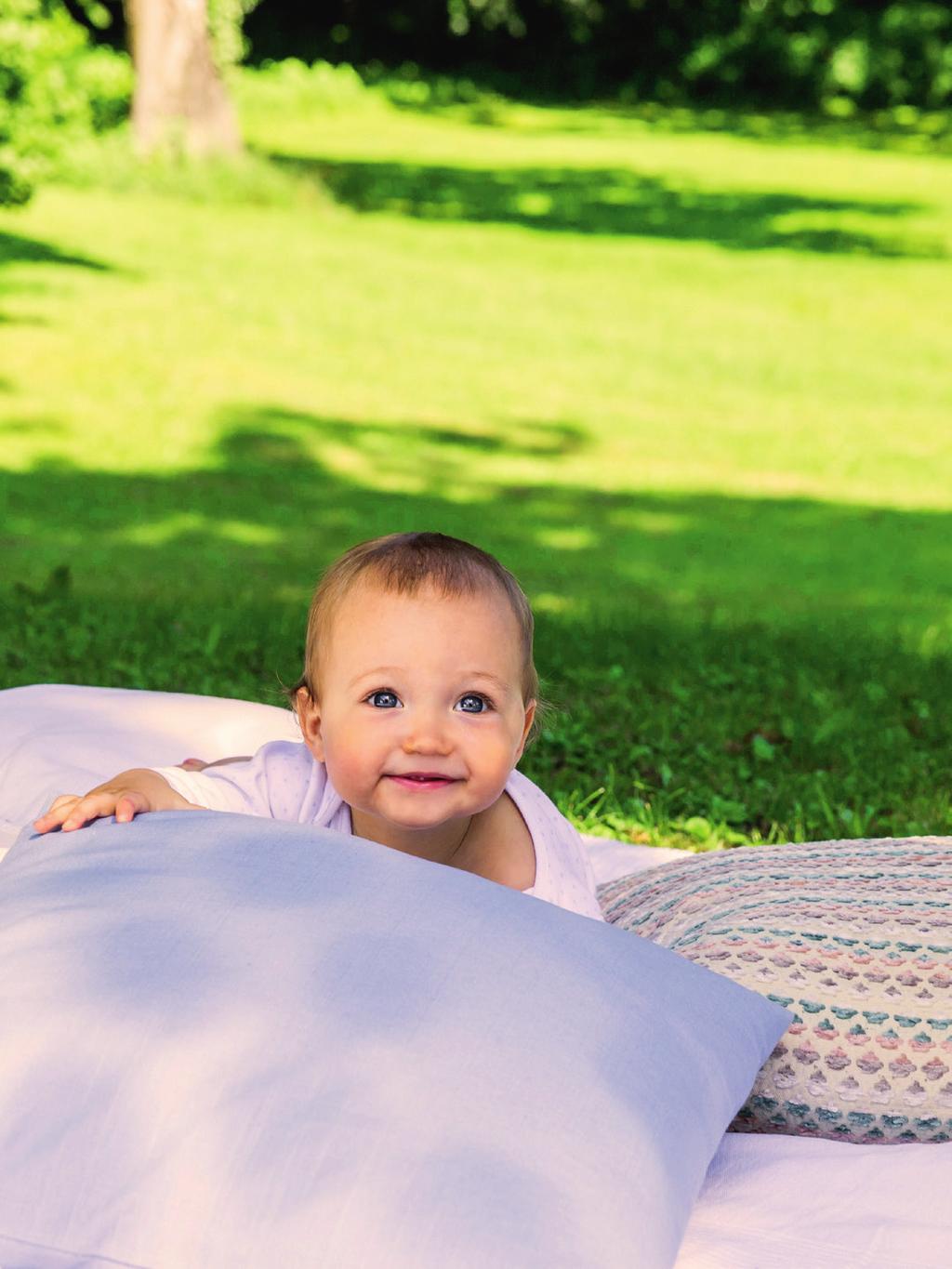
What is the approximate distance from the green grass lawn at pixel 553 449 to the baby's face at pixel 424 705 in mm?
1397

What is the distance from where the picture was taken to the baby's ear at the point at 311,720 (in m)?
2.68

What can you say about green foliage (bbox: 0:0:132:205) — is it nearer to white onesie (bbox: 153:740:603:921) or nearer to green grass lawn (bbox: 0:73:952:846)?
green grass lawn (bbox: 0:73:952:846)

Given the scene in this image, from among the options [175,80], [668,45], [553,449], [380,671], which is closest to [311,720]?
[380,671]

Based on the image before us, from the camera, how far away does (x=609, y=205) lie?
811 inches

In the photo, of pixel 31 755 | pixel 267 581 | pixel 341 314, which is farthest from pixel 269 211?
pixel 31 755

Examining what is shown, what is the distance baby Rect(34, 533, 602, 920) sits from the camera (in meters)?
2.47

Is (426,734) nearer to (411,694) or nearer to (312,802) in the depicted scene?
(411,694)

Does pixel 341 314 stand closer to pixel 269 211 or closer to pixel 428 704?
pixel 269 211

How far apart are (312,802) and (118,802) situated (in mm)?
385

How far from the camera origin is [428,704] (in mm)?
2477

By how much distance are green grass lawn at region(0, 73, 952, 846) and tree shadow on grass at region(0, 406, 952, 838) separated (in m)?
0.02

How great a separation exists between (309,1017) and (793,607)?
18.7ft

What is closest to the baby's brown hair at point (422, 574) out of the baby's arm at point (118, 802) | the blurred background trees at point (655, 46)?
the baby's arm at point (118, 802)

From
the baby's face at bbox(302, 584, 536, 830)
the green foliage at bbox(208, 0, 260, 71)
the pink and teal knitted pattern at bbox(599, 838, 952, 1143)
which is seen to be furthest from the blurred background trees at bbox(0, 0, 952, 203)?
the baby's face at bbox(302, 584, 536, 830)
